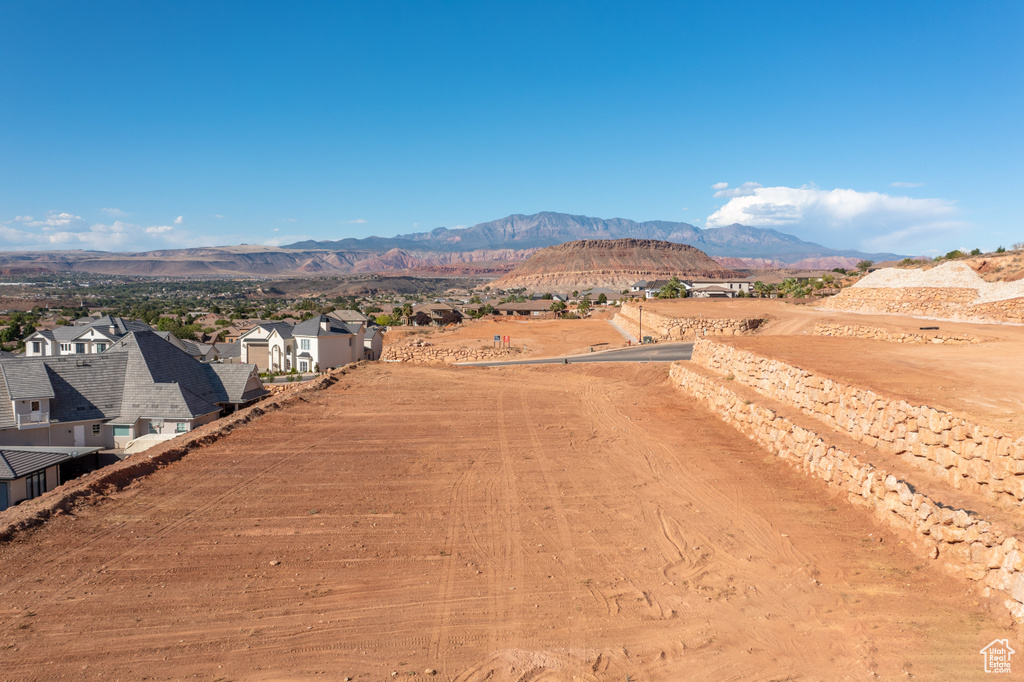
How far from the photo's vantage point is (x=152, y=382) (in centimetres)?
2223

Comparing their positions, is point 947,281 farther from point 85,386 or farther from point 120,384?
point 85,386

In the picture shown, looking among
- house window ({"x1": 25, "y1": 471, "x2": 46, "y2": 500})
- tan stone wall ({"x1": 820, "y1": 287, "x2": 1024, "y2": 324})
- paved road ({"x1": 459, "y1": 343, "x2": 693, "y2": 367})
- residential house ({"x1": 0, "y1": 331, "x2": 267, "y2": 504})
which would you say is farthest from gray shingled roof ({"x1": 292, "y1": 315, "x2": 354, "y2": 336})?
tan stone wall ({"x1": 820, "y1": 287, "x2": 1024, "y2": 324})

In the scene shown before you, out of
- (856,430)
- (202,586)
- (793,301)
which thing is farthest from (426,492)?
(793,301)

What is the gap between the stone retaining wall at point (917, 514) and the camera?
721cm

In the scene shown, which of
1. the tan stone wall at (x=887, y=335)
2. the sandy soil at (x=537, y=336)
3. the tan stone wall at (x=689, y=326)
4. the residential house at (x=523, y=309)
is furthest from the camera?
the residential house at (x=523, y=309)

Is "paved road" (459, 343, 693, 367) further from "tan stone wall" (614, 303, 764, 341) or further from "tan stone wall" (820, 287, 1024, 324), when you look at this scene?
"tan stone wall" (820, 287, 1024, 324)

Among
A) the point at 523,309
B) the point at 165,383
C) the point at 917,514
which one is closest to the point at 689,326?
the point at 165,383

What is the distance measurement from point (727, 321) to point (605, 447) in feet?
82.9

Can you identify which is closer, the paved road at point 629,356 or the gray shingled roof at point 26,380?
the gray shingled roof at point 26,380

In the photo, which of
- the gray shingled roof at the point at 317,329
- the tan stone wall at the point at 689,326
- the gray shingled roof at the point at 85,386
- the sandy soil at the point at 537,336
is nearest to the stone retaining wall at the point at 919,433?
the tan stone wall at the point at 689,326

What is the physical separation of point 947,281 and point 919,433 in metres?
29.4

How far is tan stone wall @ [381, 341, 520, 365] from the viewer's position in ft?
121

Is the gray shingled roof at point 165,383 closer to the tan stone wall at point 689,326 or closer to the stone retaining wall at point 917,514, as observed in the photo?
the stone retaining wall at point 917,514

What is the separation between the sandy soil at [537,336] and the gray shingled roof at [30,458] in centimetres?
2609
